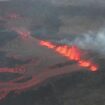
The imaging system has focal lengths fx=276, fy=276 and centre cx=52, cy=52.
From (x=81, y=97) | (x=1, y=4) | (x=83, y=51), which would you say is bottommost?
(x=81, y=97)

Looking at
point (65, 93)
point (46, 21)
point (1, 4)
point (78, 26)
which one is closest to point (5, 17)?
point (1, 4)

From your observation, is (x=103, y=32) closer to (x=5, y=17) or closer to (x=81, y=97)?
(x=81, y=97)

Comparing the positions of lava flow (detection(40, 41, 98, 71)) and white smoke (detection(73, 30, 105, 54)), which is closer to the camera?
lava flow (detection(40, 41, 98, 71))

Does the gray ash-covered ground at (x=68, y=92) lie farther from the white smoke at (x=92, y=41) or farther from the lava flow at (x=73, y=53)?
the white smoke at (x=92, y=41)

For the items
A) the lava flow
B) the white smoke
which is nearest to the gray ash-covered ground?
the lava flow

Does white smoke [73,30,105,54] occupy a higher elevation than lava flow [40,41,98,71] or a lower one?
higher

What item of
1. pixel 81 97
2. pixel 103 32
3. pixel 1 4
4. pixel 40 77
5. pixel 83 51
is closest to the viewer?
pixel 81 97

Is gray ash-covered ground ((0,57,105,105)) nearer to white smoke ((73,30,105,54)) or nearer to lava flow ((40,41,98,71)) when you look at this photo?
lava flow ((40,41,98,71))

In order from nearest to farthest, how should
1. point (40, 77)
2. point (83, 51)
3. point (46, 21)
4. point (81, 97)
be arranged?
point (81, 97) < point (40, 77) < point (83, 51) < point (46, 21)
